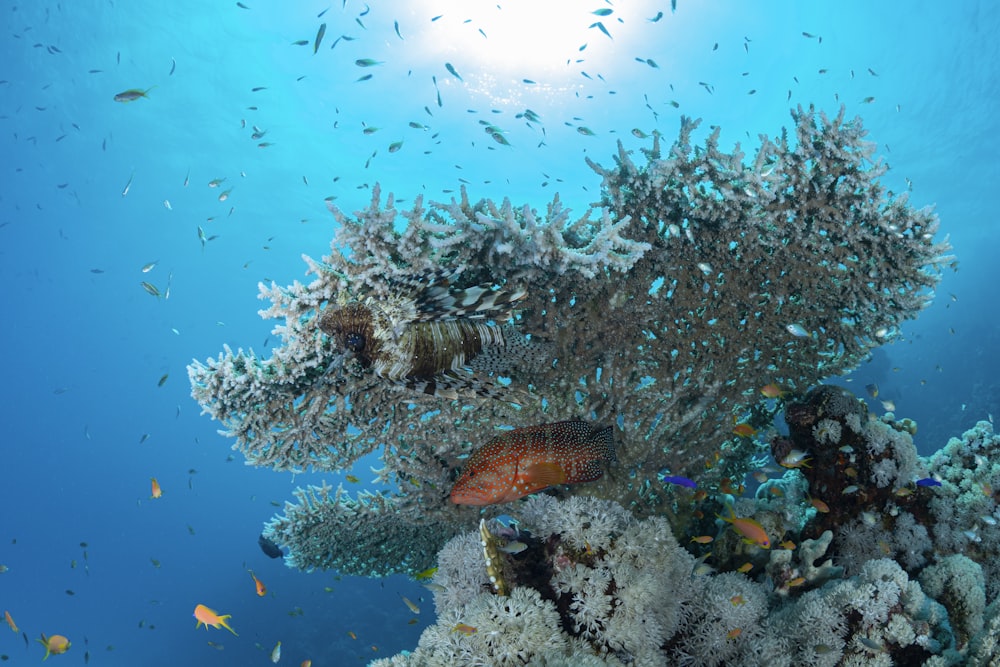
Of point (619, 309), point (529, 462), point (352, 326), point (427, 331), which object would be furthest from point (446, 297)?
point (619, 309)

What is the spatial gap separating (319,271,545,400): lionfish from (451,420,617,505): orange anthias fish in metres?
0.42

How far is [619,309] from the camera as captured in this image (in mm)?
4133

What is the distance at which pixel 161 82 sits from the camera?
28656 mm

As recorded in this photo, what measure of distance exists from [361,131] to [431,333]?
33567 millimetres

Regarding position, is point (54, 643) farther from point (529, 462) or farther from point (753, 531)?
point (753, 531)

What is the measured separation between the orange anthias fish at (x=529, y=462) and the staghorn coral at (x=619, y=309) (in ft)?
1.40

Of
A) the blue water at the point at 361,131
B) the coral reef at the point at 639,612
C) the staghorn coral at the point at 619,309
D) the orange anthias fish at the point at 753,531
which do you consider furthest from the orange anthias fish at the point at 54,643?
the orange anthias fish at the point at 753,531

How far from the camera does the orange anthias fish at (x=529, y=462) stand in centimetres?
347

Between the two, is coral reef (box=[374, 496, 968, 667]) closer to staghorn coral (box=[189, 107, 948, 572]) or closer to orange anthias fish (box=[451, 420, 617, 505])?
orange anthias fish (box=[451, 420, 617, 505])

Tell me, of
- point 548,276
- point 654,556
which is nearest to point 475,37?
point 548,276

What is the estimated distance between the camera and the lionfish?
128 inches

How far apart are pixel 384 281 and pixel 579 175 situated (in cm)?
3338

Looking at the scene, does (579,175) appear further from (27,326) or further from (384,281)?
(27,326)

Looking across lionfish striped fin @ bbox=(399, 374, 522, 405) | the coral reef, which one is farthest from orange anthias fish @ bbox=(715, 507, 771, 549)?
lionfish striped fin @ bbox=(399, 374, 522, 405)
